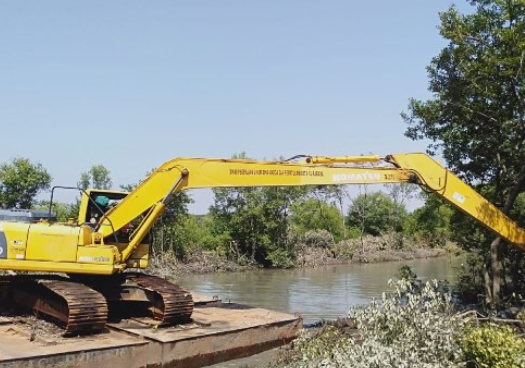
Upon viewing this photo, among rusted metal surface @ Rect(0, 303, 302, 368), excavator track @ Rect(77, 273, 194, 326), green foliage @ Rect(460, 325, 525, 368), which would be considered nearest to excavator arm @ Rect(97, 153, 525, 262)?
excavator track @ Rect(77, 273, 194, 326)

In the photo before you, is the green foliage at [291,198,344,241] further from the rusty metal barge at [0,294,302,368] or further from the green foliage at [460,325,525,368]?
the green foliage at [460,325,525,368]

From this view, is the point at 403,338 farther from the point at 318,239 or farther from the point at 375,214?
the point at 375,214

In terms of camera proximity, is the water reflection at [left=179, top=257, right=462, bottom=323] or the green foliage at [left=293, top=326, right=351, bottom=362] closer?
the green foliage at [left=293, top=326, right=351, bottom=362]

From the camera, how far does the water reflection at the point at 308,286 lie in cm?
1831

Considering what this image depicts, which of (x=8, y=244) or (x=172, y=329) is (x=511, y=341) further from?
(x=8, y=244)

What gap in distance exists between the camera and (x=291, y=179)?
12164mm

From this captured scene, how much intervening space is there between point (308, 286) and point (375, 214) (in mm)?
26848

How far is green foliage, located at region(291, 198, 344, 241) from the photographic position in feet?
145

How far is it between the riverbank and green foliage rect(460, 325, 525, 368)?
2104 centimetres

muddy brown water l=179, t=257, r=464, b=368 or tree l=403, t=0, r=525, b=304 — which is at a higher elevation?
tree l=403, t=0, r=525, b=304

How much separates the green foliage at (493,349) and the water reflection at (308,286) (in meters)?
8.60

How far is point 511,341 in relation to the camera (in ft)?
21.5

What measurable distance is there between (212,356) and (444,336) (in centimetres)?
489

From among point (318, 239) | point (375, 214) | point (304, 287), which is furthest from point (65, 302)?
point (375, 214)
